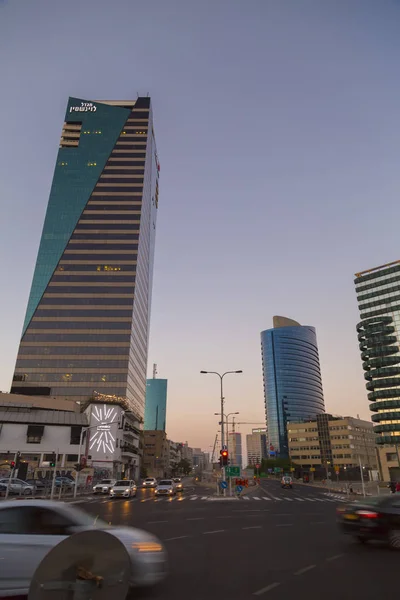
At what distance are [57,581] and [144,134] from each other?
143327 millimetres

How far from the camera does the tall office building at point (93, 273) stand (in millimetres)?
94938

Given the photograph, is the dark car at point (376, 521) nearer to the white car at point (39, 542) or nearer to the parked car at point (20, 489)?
the white car at point (39, 542)

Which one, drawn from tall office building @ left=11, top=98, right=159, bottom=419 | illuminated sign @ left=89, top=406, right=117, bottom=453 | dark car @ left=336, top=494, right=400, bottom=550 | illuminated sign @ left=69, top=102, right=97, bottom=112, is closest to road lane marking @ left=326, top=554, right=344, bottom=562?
dark car @ left=336, top=494, right=400, bottom=550

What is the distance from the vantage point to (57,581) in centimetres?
306

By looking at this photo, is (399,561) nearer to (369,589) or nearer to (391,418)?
(369,589)

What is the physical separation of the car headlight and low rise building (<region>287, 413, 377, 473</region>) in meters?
140

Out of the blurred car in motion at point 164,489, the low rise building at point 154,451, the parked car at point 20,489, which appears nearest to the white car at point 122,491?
the blurred car in motion at point 164,489

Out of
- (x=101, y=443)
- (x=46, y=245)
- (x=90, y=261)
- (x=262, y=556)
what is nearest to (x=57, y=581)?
(x=262, y=556)

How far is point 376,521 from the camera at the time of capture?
10977 millimetres

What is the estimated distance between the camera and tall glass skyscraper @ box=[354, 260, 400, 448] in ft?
350

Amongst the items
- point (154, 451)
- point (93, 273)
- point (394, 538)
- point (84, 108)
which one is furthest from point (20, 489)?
point (84, 108)

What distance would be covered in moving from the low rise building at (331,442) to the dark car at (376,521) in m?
134

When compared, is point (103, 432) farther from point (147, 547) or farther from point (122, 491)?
point (147, 547)

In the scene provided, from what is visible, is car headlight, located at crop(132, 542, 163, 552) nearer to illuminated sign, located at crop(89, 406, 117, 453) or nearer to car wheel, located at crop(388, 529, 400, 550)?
car wheel, located at crop(388, 529, 400, 550)
